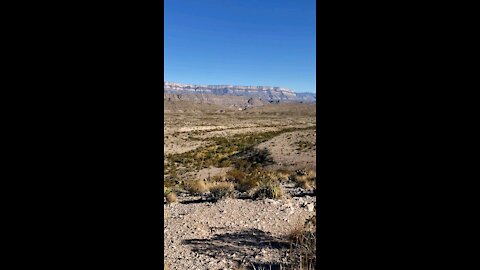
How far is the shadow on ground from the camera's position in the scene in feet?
15.7

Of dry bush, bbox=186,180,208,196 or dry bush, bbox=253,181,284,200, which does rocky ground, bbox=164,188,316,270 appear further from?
dry bush, bbox=186,180,208,196

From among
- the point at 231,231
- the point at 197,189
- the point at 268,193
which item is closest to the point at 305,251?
the point at 231,231

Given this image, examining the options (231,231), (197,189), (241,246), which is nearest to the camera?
(241,246)

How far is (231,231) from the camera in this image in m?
5.98

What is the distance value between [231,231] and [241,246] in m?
0.73

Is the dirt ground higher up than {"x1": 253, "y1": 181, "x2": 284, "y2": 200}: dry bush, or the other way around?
{"x1": 253, "y1": 181, "x2": 284, "y2": 200}: dry bush

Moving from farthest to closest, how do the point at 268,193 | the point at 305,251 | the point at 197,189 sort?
the point at 197,189 < the point at 268,193 < the point at 305,251

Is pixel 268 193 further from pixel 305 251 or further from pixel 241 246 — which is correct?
pixel 305 251

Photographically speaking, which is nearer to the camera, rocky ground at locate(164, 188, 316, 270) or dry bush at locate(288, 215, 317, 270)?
dry bush at locate(288, 215, 317, 270)

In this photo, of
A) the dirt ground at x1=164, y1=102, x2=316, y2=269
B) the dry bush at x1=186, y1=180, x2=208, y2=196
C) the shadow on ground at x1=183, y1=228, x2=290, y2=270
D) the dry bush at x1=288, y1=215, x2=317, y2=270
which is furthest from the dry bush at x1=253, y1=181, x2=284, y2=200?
the dry bush at x1=288, y1=215, x2=317, y2=270

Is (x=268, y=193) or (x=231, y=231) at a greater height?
(x=268, y=193)
